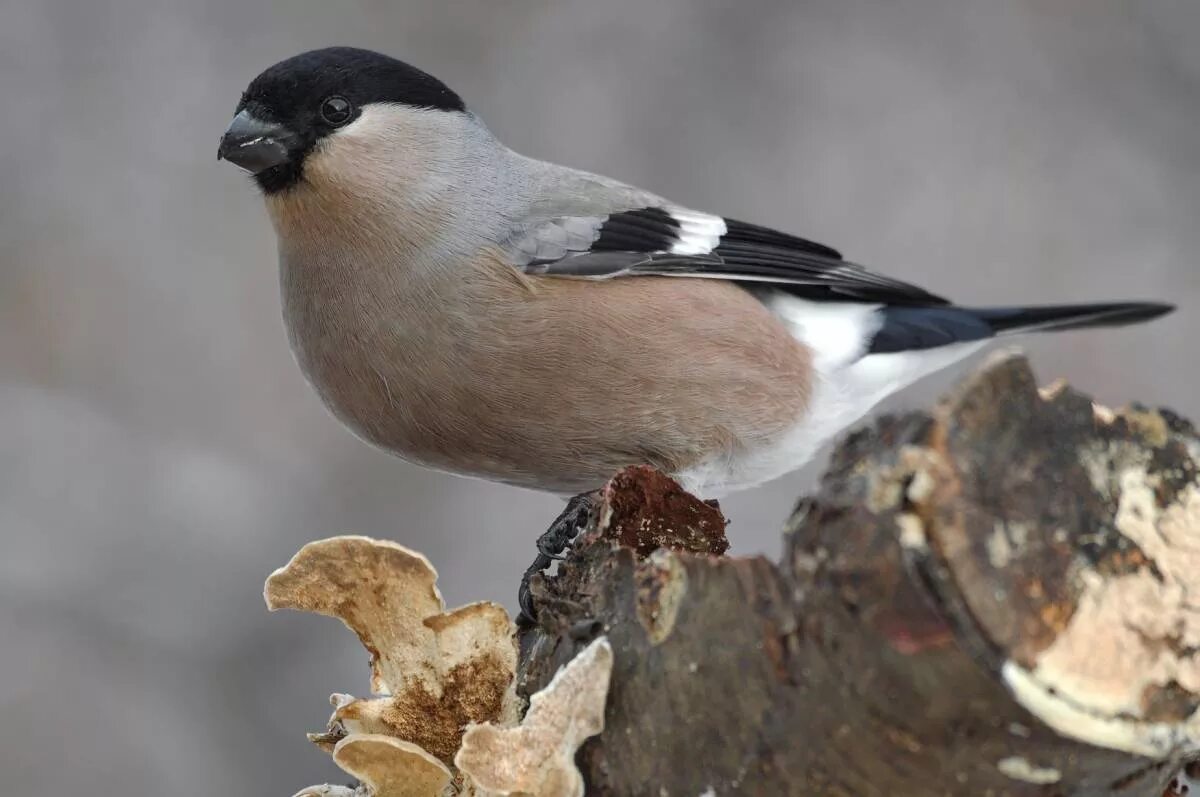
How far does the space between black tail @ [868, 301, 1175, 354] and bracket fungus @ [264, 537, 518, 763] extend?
1925mm

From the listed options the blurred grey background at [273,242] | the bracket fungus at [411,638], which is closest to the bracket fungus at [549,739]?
the bracket fungus at [411,638]

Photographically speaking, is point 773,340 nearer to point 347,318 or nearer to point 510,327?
point 510,327

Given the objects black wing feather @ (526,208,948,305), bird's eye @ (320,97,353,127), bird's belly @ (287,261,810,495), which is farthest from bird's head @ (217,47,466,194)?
black wing feather @ (526,208,948,305)

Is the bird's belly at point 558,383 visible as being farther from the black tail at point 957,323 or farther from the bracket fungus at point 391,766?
the bracket fungus at point 391,766

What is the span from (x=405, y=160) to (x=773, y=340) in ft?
3.12

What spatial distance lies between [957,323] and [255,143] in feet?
6.06

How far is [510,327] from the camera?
2746 mm

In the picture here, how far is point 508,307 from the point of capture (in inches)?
109

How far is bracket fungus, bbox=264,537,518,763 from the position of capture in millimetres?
1824

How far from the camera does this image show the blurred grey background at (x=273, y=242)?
13.5 feet

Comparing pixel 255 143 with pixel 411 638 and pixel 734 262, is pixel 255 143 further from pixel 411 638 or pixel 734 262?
pixel 411 638

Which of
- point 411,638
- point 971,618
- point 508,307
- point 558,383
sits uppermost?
point 508,307

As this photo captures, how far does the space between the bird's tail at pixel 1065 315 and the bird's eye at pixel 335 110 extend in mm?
1660

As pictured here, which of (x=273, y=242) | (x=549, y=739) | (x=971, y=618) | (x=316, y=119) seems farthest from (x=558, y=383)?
(x=273, y=242)
